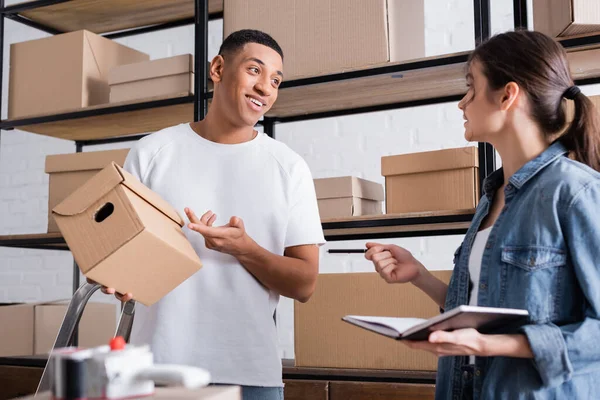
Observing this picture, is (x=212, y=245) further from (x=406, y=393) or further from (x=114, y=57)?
(x=114, y=57)

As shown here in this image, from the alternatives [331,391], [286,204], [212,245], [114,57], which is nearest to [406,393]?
[331,391]

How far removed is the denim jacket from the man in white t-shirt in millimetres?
450

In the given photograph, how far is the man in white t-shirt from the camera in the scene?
1462 millimetres

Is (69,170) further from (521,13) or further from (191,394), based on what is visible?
(191,394)

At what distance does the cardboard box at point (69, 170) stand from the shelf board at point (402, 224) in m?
0.86

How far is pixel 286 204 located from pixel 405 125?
54.0 inches

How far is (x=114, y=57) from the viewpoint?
2.65 m

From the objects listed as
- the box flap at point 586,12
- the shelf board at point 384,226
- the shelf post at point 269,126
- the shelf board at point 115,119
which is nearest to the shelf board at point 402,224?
the shelf board at point 384,226

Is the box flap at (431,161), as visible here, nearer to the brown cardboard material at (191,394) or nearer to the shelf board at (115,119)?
the shelf board at (115,119)

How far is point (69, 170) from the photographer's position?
2506 mm

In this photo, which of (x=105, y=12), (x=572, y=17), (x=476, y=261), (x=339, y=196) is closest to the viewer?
(x=476, y=261)

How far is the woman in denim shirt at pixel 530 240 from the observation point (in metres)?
1.12

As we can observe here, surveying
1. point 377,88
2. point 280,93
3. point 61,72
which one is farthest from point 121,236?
point 61,72

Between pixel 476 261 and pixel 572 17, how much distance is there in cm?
76
